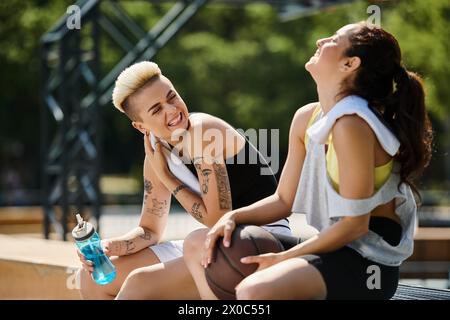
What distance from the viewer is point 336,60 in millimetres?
3381

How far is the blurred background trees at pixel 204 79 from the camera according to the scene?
24.7 metres

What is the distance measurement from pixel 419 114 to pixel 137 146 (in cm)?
2685

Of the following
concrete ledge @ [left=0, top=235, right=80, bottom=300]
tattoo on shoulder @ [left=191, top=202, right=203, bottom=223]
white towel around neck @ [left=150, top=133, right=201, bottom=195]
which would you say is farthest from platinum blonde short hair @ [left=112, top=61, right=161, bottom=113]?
concrete ledge @ [left=0, top=235, right=80, bottom=300]

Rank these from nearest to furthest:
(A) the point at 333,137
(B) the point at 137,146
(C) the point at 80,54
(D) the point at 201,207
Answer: (A) the point at 333,137 → (D) the point at 201,207 → (C) the point at 80,54 → (B) the point at 137,146

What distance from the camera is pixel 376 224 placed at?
3.35 m

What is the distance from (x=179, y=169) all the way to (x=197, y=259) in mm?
823

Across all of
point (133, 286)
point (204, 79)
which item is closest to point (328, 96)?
point (133, 286)

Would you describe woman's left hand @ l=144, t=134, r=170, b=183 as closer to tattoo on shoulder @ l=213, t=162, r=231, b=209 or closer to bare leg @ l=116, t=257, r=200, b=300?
tattoo on shoulder @ l=213, t=162, r=231, b=209

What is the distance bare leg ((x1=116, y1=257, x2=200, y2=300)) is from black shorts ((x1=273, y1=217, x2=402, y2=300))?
1.60ft

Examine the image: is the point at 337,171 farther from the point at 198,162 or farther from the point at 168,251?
the point at 168,251

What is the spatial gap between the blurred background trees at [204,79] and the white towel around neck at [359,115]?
58.9 ft

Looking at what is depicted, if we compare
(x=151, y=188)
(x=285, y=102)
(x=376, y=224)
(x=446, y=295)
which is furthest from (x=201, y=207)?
(x=285, y=102)

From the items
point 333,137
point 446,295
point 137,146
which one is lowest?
point 137,146

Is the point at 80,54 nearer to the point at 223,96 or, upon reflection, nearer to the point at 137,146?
the point at 223,96
